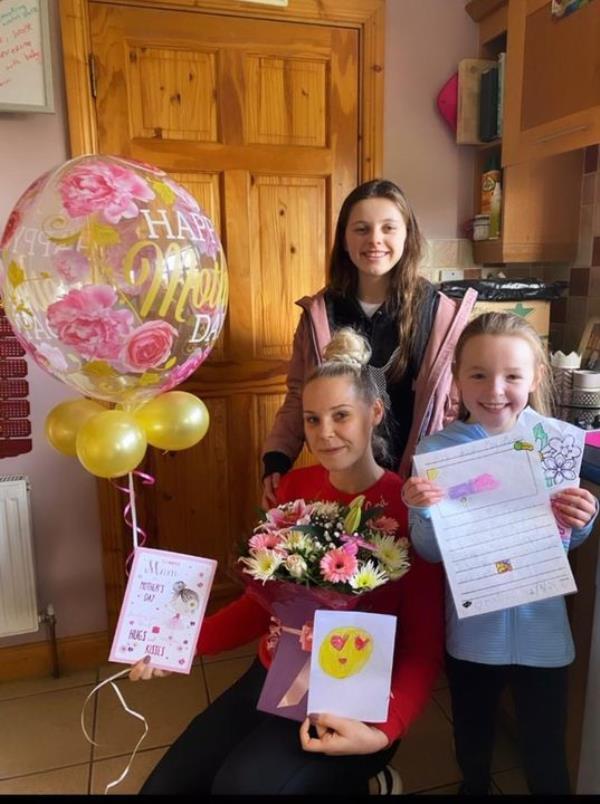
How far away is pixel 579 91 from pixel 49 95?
4.85 feet

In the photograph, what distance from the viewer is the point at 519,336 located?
3.44 feet

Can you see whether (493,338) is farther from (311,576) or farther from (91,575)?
(91,575)

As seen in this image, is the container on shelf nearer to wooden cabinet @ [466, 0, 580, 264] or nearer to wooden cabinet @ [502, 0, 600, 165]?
wooden cabinet @ [466, 0, 580, 264]

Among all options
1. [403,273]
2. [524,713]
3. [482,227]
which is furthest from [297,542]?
Answer: [482,227]

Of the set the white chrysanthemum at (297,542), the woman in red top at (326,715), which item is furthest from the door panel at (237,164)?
the white chrysanthemum at (297,542)

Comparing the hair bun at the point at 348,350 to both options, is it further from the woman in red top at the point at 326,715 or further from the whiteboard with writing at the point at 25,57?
the whiteboard with writing at the point at 25,57

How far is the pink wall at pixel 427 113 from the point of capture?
2.04m

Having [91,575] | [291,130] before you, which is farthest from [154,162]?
[91,575]

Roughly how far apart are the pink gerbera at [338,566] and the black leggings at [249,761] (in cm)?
31

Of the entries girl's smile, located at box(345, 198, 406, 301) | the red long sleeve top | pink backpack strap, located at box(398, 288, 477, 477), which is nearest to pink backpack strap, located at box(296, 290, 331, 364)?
girl's smile, located at box(345, 198, 406, 301)

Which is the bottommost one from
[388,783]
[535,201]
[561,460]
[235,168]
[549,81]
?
[388,783]

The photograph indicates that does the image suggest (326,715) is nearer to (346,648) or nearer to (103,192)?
(346,648)

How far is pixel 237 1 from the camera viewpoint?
6.15ft

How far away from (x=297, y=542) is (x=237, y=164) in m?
1.46
